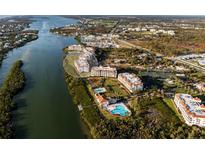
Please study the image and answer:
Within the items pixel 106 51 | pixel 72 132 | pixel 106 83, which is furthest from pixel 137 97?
pixel 106 51

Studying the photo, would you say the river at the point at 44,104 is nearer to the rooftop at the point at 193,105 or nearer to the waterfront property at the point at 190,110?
the waterfront property at the point at 190,110

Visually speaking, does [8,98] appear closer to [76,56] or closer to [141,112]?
[141,112]

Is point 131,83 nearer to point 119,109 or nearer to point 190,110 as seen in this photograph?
point 119,109

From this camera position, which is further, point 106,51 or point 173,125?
point 106,51

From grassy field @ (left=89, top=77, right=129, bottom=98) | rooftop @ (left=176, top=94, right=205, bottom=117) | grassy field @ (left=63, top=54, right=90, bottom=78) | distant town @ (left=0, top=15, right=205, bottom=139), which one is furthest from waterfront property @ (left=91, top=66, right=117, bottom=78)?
rooftop @ (left=176, top=94, right=205, bottom=117)

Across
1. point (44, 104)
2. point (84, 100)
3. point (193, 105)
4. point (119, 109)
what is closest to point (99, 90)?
point (84, 100)

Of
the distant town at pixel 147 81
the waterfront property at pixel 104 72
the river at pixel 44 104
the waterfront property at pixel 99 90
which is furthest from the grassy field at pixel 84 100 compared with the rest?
the waterfront property at pixel 104 72
